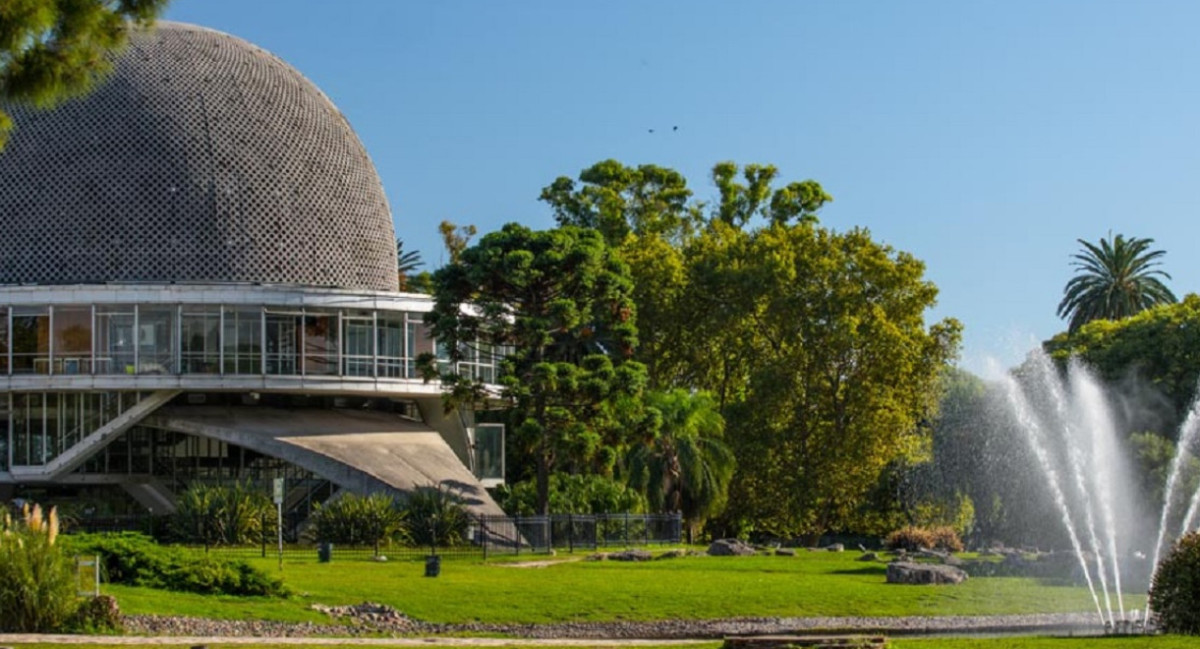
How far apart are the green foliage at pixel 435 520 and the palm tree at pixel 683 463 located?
791 centimetres

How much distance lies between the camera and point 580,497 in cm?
4275

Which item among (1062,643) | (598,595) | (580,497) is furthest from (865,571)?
(1062,643)

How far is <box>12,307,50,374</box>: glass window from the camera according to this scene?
139 ft

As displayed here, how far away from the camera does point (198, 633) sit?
2177 centimetres

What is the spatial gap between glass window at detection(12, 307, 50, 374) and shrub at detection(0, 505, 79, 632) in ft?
71.2

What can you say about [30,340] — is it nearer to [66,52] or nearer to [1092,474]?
[1092,474]

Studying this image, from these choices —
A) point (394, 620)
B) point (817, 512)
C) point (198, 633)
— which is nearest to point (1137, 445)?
point (817, 512)

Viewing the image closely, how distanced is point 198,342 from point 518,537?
32.9 ft

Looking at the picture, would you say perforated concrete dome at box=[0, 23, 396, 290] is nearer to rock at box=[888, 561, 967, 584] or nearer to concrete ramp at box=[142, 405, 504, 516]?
concrete ramp at box=[142, 405, 504, 516]

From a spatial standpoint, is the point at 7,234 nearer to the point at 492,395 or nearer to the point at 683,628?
the point at 492,395

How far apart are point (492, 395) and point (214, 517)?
31.3ft

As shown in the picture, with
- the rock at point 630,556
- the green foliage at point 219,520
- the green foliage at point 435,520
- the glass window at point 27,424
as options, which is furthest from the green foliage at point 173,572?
the glass window at point 27,424

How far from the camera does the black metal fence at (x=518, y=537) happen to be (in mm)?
34781

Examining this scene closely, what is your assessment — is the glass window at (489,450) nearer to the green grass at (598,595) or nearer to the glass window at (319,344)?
the glass window at (319,344)
